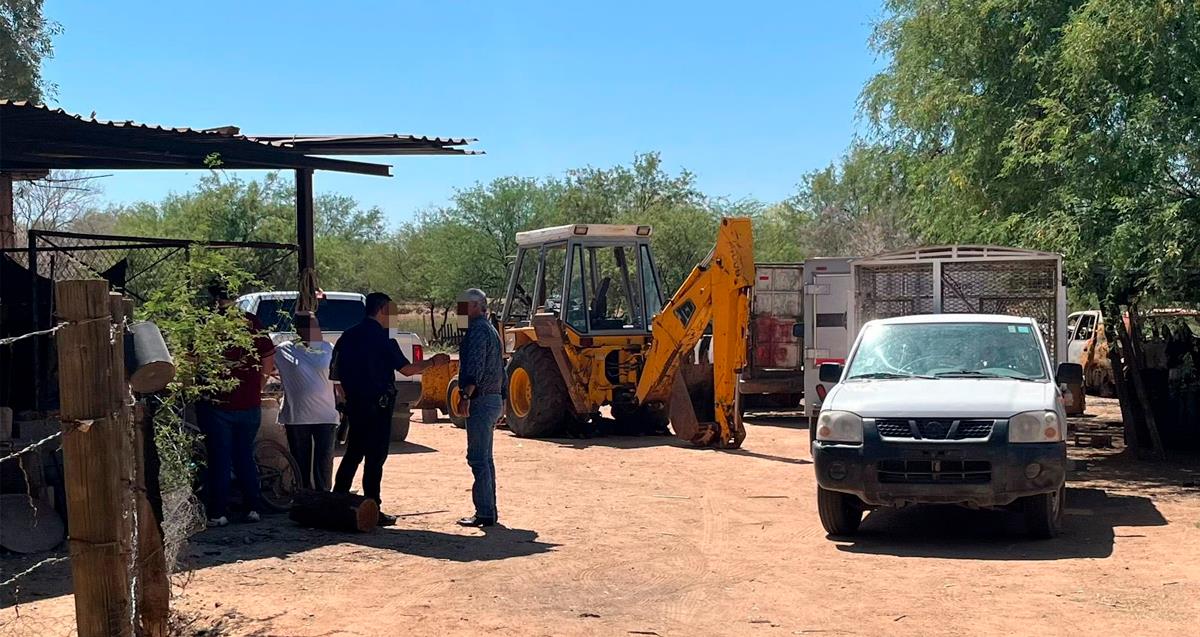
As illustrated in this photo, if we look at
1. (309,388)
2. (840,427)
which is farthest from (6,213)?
(840,427)

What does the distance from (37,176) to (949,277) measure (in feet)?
35.0

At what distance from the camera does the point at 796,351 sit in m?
19.8

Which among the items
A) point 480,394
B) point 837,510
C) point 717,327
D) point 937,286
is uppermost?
point 937,286

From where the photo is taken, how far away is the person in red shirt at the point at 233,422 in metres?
9.51

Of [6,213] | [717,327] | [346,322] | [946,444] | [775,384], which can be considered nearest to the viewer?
[946,444]

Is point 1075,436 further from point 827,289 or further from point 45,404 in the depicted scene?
point 45,404

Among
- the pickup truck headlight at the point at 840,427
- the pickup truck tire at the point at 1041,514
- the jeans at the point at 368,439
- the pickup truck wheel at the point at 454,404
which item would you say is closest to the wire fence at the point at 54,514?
the jeans at the point at 368,439

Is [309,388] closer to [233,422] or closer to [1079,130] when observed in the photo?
[233,422]

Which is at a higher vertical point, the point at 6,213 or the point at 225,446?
the point at 6,213

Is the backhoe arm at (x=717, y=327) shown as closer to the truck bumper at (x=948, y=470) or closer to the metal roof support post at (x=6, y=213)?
the truck bumper at (x=948, y=470)

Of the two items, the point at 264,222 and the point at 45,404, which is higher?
the point at 264,222

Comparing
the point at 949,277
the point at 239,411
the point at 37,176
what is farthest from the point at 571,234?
the point at 239,411

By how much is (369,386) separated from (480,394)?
33.8 inches

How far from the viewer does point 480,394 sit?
33.2 feet
